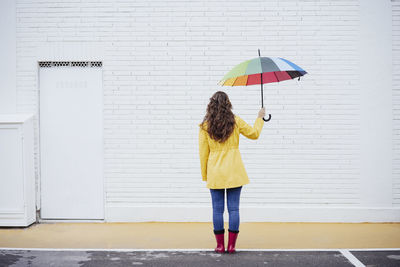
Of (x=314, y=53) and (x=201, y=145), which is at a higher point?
(x=314, y=53)

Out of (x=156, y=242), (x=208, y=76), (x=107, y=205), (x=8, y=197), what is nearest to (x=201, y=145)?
(x=156, y=242)

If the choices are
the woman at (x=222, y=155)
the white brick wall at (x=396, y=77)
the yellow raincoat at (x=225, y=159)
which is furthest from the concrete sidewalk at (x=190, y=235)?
the white brick wall at (x=396, y=77)

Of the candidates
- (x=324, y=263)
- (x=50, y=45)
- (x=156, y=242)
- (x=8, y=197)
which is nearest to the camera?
(x=324, y=263)

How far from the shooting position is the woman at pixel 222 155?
14.9 ft

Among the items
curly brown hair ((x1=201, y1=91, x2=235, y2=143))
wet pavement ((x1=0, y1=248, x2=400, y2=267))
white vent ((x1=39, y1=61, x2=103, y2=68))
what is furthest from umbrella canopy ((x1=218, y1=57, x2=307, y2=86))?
white vent ((x1=39, y1=61, x2=103, y2=68))

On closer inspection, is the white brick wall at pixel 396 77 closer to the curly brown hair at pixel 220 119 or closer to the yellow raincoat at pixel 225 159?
the yellow raincoat at pixel 225 159

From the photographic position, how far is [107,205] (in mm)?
6711

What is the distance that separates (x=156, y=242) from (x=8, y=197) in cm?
276

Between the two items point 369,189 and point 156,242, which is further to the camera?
point 369,189

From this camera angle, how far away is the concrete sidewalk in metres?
5.33

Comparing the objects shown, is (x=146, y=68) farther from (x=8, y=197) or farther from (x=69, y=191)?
(x=8, y=197)

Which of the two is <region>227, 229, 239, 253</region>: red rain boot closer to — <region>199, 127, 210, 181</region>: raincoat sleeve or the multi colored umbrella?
<region>199, 127, 210, 181</region>: raincoat sleeve

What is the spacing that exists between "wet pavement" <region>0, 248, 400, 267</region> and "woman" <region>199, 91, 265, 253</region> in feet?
1.14

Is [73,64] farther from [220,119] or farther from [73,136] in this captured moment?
[220,119]
